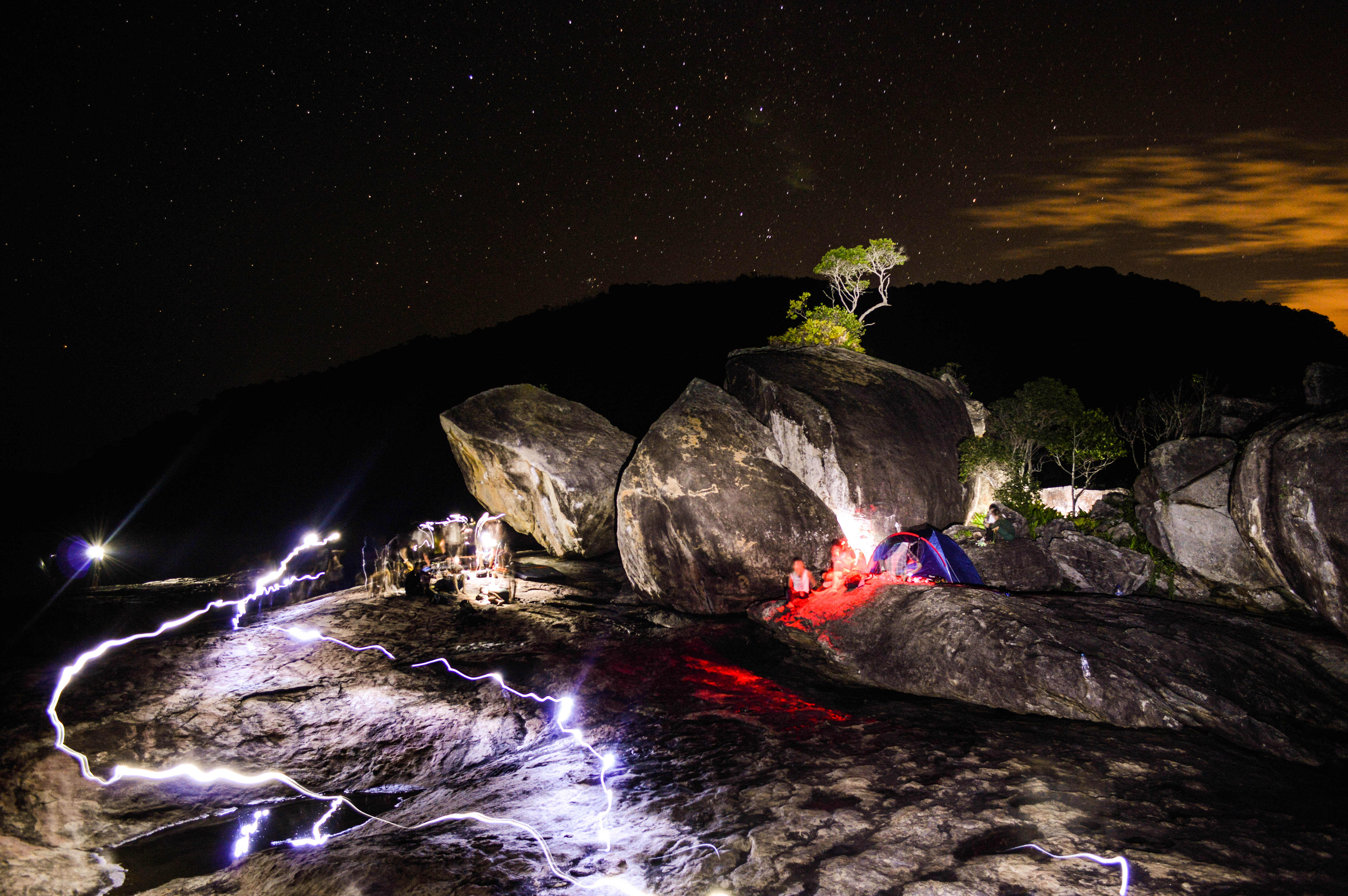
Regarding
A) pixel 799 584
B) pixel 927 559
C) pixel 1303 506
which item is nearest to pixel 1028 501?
pixel 927 559

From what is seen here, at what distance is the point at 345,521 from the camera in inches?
2638

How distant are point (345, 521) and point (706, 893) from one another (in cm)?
7109

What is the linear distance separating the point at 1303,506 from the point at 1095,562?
5.21 metres

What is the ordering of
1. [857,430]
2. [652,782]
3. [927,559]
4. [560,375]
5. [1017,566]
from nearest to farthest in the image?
[652,782] → [927,559] → [1017,566] → [857,430] → [560,375]

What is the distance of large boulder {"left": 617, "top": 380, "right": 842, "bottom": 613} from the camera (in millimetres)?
16625

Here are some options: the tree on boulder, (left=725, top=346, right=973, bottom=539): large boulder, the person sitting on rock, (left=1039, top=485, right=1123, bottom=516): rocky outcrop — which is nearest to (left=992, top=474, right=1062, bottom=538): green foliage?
the tree on boulder

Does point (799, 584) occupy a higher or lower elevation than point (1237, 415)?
lower

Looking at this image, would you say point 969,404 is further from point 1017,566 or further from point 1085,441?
point 1017,566

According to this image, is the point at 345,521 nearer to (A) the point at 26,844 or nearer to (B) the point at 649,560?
(B) the point at 649,560

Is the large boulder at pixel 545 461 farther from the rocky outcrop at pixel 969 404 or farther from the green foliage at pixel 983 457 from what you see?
the rocky outcrop at pixel 969 404

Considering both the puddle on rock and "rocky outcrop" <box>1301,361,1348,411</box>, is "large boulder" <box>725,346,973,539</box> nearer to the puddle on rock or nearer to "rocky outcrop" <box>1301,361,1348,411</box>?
"rocky outcrop" <box>1301,361,1348,411</box>

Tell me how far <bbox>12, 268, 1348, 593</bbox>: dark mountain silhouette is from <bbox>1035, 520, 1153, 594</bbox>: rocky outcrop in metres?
48.2

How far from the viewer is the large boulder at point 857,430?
17.5 meters

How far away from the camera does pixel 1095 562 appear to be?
16250 millimetres
